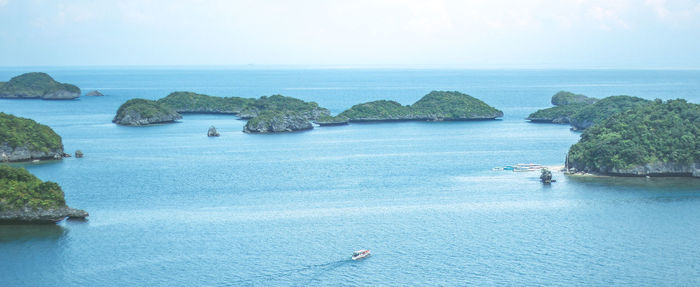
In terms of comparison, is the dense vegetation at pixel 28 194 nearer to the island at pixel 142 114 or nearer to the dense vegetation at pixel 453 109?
the island at pixel 142 114

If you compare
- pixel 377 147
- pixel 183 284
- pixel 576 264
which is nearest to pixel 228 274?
pixel 183 284

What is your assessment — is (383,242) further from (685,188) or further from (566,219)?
(685,188)

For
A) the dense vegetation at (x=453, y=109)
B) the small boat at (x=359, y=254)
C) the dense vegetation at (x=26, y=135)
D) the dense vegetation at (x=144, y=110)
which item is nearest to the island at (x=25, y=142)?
the dense vegetation at (x=26, y=135)

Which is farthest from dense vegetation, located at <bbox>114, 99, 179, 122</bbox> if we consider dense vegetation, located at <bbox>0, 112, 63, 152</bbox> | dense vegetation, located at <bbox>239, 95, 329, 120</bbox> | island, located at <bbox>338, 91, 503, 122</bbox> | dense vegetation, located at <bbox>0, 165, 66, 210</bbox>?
dense vegetation, located at <bbox>0, 165, 66, 210</bbox>

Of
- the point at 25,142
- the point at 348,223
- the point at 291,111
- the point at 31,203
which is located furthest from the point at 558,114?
the point at 31,203

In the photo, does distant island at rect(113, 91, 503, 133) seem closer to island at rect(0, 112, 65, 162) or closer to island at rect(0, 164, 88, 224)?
island at rect(0, 112, 65, 162)
